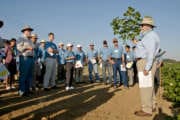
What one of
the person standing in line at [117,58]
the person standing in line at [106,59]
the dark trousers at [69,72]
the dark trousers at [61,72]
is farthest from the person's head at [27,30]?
the dark trousers at [61,72]

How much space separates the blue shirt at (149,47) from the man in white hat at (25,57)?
3642mm

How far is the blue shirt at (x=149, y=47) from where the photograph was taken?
6.65 m

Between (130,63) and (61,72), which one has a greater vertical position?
(130,63)

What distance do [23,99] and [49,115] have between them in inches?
101

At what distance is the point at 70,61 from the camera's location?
12078 millimetres

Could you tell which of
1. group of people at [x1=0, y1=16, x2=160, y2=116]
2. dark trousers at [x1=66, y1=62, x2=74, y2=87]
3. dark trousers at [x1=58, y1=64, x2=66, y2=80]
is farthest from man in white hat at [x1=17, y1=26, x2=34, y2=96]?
dark trousers at [x1=58, y1=64, x2=66, y2=80]

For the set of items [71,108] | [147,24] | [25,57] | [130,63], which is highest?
[147,24]

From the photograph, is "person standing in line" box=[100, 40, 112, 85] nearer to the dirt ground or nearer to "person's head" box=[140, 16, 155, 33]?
the dirt ground

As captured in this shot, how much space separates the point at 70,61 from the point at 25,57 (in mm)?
3019

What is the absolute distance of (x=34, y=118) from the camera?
6.28 m

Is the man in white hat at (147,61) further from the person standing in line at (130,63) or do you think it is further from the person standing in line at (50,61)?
the person standing in line at (130,63)

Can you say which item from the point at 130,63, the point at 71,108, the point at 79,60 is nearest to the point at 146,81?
the point at 71,108

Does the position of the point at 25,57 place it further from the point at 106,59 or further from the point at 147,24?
the point at 106,59

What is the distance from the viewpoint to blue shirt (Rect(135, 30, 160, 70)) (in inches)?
262
